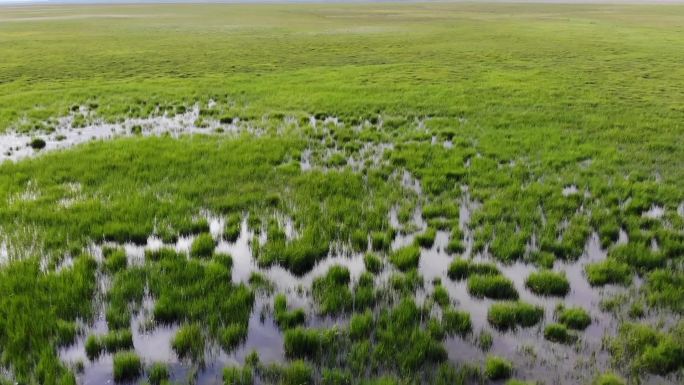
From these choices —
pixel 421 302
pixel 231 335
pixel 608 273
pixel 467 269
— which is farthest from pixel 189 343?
pixel 608 273

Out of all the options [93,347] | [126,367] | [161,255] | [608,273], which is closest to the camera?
[126,367]

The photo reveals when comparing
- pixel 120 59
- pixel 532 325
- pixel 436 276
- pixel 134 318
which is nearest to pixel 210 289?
pixel 134 318

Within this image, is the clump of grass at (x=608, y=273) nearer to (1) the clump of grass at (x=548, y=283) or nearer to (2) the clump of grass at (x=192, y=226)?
(1) the clump of grass at (x=548, y=283)

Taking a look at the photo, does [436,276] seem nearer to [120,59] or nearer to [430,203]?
[430,203]

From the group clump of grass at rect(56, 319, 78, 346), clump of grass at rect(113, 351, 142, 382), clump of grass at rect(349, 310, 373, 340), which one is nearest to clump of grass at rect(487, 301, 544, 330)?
clump of grass at rect(349, 310, 373, 340)

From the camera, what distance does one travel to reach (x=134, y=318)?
599cm

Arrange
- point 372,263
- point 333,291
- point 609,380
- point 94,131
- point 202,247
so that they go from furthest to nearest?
point 94,131
point 202,247
point 372,263
point 333,291
point 609,380

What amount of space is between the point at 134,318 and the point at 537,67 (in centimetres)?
2879

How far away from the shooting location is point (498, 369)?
204 inches

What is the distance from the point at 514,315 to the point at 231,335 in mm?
3375

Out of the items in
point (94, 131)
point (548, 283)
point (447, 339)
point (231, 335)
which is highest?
point (94, 131)

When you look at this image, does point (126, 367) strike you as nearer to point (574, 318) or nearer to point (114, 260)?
point (114, 260)

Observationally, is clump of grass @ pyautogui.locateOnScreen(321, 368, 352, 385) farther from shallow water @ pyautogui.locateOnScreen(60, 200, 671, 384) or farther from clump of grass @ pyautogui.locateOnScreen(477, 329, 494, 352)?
clump of grass @ pyautogui.locateOnScreen(477, 329, 494, 352)

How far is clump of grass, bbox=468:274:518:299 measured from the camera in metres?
6.64
